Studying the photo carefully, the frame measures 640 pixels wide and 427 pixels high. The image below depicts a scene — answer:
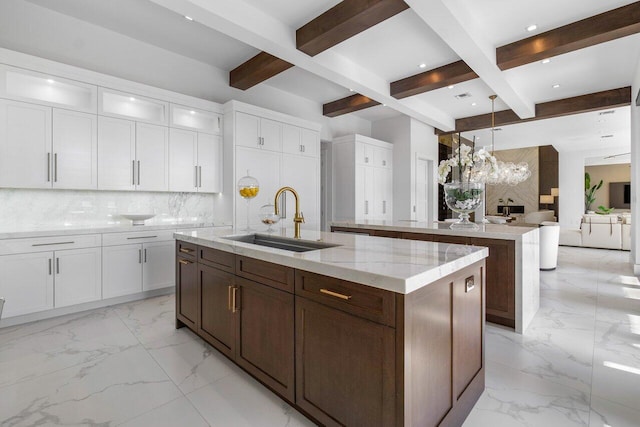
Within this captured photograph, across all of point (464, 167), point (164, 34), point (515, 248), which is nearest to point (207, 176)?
point (164, 34)

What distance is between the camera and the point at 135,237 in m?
3.61

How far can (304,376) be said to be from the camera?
1558 mm

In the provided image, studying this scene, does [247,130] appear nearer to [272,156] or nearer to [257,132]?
[257,132]

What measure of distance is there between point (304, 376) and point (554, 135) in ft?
32.3

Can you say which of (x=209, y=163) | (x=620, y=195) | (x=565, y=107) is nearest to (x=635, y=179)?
(x=565, y=107)

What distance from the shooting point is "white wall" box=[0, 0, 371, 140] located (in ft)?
10.3

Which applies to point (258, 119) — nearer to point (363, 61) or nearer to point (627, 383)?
point (363, 61)

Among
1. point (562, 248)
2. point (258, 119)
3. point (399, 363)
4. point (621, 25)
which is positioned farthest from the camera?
point (562, 248)

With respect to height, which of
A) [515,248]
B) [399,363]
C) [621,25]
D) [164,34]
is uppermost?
[164,34]

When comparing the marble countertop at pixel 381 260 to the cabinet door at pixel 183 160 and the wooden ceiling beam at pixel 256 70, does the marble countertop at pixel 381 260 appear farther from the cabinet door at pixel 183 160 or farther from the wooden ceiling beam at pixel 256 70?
the wooden ceiling beam at pixel 256 70

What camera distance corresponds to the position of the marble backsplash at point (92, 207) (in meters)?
3.20

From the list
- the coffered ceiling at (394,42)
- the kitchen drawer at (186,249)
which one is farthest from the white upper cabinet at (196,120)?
the kitchen drawer at (186,249)

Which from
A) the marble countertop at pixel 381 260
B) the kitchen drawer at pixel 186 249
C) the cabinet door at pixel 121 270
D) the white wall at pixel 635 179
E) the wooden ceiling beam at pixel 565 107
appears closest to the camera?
the marble countertop at pixel 381 260

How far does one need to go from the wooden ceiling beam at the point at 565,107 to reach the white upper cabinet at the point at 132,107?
615 centimetres
